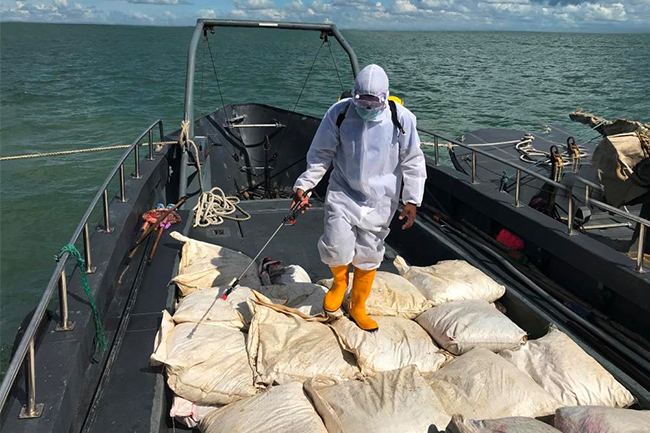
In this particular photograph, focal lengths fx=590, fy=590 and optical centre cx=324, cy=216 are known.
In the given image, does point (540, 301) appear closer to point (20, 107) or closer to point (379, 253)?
point (379, 253)

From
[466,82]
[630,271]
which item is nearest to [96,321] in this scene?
[630,271]

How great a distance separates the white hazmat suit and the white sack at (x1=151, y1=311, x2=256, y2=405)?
0.85 m

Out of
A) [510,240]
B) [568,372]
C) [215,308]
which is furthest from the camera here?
[510,240]

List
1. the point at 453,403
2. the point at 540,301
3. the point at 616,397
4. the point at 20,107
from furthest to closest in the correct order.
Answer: the point at 20,107 → the point at 540,301 → the point at 616,397 → the point at 453,403

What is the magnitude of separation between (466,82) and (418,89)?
239 inches

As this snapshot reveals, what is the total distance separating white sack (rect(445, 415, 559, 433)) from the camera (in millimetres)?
2574

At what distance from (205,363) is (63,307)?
0.90 m

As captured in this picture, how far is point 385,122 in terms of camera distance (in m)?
3.64

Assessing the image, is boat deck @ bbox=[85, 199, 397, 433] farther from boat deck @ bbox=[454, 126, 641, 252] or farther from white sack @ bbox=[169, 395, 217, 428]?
boat deck @ bbox=[454, 126, 641, 252]

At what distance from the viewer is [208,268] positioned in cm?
454

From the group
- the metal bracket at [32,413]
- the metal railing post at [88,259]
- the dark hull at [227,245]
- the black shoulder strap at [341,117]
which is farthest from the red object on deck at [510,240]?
the metal bracket at [32,413]

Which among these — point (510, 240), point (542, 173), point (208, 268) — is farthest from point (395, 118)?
point (542, 173)

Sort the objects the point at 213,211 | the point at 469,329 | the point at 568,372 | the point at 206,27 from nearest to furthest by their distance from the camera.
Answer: the point at 568,372 → the point at 469,329 → the point at 213,211 → the point at 206,27

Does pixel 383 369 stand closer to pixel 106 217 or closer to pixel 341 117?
pixel 341 117
